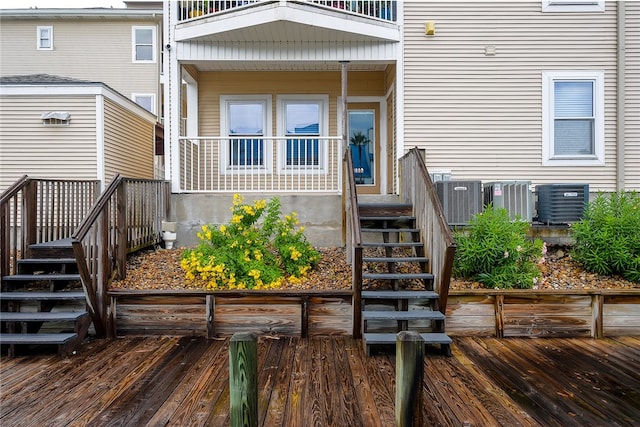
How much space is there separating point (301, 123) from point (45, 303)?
228 inches

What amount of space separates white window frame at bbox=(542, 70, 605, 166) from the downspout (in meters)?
0.26

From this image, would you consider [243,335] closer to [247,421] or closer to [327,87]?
[247,421]

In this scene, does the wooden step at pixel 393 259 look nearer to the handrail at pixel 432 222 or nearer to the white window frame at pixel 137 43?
the handrail at pixel 432 222

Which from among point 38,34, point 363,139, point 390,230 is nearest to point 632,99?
point 363,139

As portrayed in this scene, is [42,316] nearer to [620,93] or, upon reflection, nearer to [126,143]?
[126,143]

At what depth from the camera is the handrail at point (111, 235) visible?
4.79 m

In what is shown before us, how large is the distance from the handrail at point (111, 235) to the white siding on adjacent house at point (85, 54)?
9.40 meters

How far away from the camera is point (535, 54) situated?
7.68 meters

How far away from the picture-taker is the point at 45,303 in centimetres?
501

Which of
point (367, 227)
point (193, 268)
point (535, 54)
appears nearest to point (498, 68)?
point (535, 54)

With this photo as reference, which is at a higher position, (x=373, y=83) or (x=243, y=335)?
(x=373, y=83)

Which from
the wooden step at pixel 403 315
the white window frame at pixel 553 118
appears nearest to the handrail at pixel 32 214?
the wooden step at pixel 403 315

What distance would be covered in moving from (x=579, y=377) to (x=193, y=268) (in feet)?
14.2

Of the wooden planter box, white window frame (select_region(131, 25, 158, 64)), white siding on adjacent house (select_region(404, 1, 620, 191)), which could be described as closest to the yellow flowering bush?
the wooden planter box
